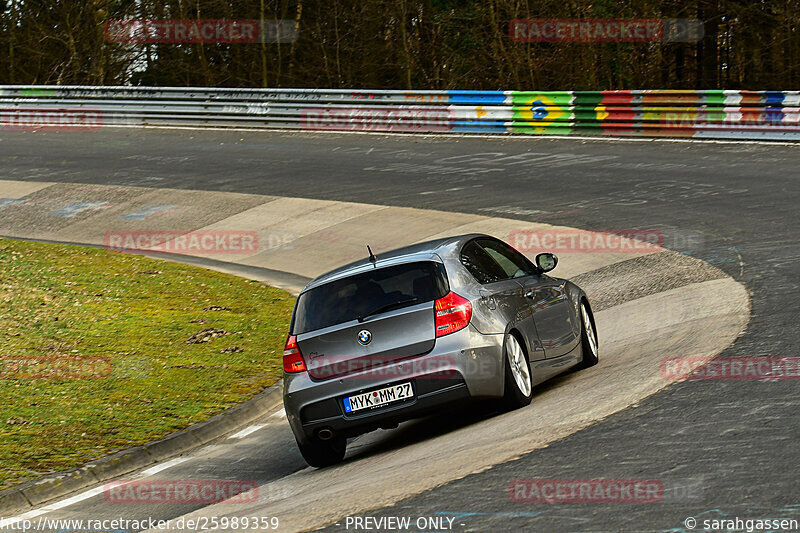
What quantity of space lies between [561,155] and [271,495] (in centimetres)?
1737

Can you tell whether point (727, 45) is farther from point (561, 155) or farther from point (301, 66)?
point (301, 66)

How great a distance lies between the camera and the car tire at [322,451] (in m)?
7.86

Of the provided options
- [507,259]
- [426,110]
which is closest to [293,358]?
[507,259]

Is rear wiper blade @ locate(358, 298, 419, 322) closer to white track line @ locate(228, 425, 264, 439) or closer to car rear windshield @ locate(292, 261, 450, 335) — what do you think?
car rear windshield @ locate(292, 261, 450, 335)

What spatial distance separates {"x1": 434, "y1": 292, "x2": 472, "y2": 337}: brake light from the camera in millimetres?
7742

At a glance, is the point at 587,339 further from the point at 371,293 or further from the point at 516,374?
the point at 371,293

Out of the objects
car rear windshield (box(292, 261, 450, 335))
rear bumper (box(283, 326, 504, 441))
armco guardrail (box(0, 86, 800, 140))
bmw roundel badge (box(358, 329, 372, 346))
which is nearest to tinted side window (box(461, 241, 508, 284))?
car rear windshield (box(292, 261, 450, 335))

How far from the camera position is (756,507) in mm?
5027

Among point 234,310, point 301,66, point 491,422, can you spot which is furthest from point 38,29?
point 491,422

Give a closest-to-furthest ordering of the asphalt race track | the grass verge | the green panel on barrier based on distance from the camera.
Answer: the asphalt race track, the grass verge, the green panel on barrier

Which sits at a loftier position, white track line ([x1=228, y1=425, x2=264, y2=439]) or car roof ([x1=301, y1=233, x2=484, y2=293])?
car roof ([x1=301, y1=233, x2=484, y2=293])

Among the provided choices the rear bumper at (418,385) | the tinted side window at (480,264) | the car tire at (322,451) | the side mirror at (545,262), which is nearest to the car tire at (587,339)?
the side mirror at (545,262)

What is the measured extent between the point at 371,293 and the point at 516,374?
4.07ft

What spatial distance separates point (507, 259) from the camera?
9430 millimetres
